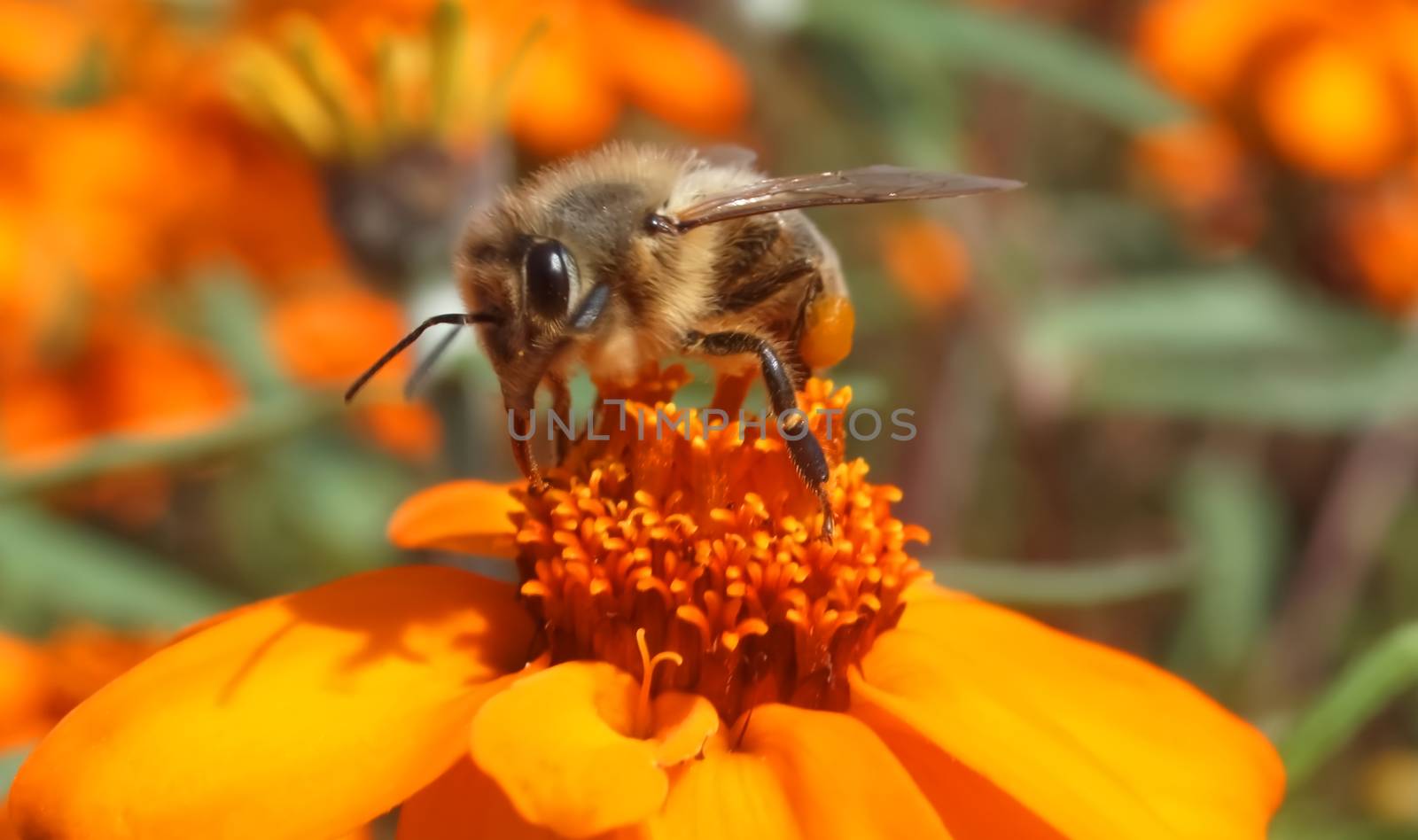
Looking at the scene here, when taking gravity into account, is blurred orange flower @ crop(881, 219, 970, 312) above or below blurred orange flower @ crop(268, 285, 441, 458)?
above

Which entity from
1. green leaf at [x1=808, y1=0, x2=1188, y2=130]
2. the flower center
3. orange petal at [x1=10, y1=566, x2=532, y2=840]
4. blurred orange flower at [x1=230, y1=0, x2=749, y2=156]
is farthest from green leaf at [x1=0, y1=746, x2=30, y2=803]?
green leaf at [x1=808, y1=0, x2=1188, y2=130]

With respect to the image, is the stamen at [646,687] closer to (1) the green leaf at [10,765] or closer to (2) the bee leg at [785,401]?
(2) the bee leg at [785,401]

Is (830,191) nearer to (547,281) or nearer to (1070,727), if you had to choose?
(547,281)

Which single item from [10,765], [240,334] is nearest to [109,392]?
[240,334]

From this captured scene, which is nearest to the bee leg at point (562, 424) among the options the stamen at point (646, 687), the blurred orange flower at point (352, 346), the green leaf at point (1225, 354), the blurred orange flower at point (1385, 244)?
the stamen at point (646, 687)

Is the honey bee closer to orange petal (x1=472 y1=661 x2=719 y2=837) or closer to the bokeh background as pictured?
orange petal (x1=472 y1=661 x2=719 y2=837)

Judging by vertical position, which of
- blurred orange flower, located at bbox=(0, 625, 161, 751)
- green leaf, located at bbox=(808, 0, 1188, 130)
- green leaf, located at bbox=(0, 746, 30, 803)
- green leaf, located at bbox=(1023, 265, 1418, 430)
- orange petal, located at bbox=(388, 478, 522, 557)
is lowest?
blurred orange flower, located at bbox=(0, 625, 161, 751)
